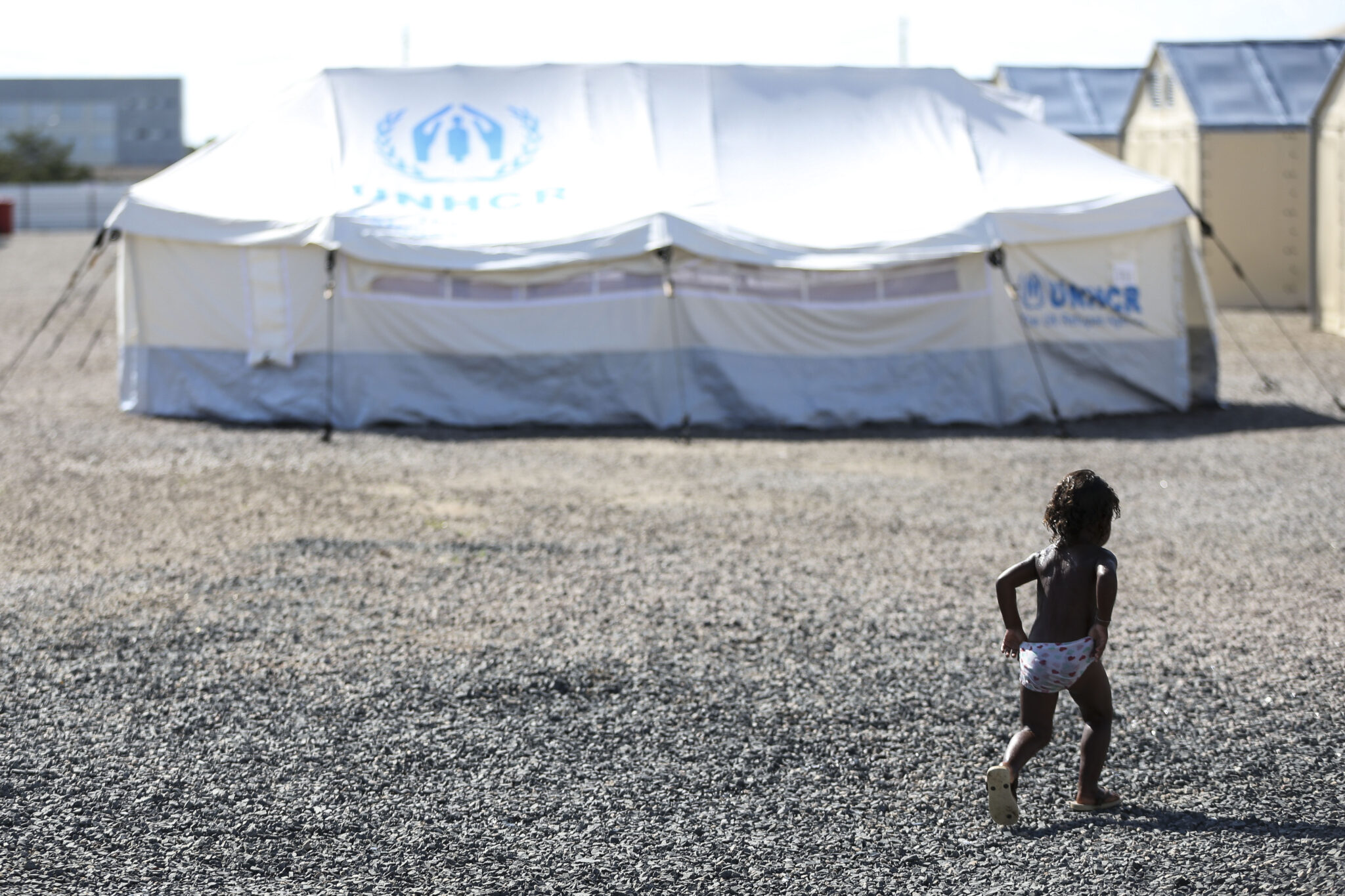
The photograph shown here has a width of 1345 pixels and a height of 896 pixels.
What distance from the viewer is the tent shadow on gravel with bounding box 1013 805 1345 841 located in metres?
3.71

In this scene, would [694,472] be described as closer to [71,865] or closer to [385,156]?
[385,156]

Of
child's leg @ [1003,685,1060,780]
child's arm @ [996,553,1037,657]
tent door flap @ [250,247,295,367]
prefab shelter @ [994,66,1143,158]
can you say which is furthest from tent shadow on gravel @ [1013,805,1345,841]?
prefab shelter @ [994,66,1143,158]

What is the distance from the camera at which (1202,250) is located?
21.1 metres

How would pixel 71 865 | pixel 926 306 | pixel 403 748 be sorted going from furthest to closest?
1. pixel 926 306
2. pixel 403 748
3. pixel 71 865

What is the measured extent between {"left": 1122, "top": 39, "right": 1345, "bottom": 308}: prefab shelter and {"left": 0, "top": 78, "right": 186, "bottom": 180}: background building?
5764 cm

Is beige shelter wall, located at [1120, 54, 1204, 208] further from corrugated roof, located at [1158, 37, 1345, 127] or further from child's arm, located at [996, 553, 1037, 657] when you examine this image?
child's arm, located at [996, 553, 1037, 657]

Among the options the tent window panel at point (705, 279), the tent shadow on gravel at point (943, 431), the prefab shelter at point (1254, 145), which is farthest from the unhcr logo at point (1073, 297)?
the prefab shelter at point (1254, 145)

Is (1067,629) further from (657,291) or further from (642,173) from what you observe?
(642,173)

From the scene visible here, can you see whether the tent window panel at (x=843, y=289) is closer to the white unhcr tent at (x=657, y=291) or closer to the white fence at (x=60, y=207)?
the white unhcr tent at (x=657, y=291)

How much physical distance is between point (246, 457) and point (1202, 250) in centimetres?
1584

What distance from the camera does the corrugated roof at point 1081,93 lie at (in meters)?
24.2

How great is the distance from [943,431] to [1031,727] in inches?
311

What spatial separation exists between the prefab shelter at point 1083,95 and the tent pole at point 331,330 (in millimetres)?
15975

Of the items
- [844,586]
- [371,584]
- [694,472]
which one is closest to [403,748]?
[371,584]
